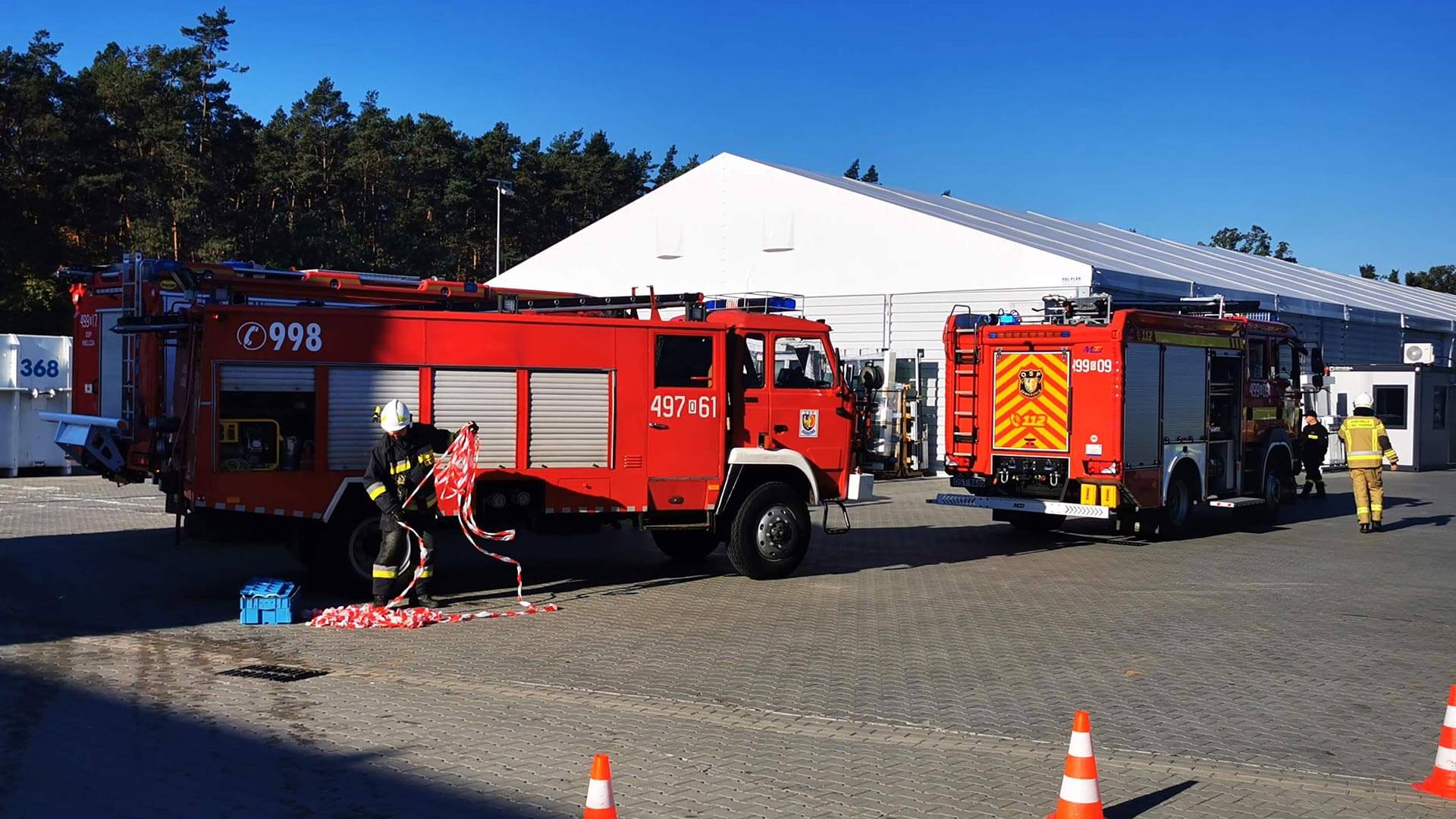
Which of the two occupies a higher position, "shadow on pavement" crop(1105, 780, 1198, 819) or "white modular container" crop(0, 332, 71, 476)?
"white modular container" crop(0, 332, 71, 476)

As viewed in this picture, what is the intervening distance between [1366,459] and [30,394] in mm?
23021

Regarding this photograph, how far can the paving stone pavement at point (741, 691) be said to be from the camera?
625cm

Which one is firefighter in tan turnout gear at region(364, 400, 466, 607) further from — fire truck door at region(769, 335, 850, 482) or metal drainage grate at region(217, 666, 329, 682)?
fire truck door at region(769, 335, 850, 482)

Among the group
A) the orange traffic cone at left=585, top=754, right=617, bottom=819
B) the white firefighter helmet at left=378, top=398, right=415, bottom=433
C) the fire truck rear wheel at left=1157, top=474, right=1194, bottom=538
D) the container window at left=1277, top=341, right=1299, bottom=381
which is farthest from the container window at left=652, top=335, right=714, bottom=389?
the container window at left=1277, top=341, right=1299, bottom=381

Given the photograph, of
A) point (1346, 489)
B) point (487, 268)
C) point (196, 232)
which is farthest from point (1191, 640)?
point (487, 268)

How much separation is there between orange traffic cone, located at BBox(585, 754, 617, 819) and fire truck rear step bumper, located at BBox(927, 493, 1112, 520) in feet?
41.0

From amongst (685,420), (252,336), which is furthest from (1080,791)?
(252,336)

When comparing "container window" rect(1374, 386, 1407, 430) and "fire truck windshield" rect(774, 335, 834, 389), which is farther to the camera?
"container window" rect(1374, 386, 1407, 430)

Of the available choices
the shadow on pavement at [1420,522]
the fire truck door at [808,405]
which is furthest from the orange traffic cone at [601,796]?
the shadow on pavement at [1420,522]

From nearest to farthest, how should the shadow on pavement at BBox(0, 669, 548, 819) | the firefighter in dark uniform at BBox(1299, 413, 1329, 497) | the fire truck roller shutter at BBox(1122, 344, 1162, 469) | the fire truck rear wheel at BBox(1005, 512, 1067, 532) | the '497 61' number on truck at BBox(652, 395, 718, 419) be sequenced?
the shadow on pavement at BBox(0, 669, 548, 819) → the '497 61' number on truck at BBox(652, 395, 718, 419) → the fire truck roller shutter at BBox(1122, 344, 1162, 469) → the fire truck rear wheel at BBox(1005, 512, 1067, 532) → the firefighter in dark uniform at BBox(1299, 413, 1329, 497)

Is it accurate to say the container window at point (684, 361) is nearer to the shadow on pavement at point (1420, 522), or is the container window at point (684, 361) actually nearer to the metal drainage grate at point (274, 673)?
the metal drainage grate at point (274, 673)

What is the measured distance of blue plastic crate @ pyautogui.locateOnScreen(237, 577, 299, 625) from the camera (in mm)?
10562

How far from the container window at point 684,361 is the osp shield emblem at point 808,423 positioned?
1.15m

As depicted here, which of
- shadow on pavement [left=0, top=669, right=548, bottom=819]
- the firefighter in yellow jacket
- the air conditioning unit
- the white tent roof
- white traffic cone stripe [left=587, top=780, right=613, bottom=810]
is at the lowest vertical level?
shadow on pavement [left=0, top=669, right=548, bottom=819]
